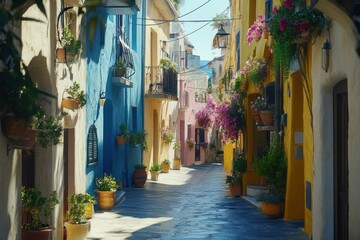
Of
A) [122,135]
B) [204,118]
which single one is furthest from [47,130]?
[204,118]

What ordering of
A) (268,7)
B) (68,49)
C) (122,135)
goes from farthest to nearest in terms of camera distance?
(122,135)
(268,7)
(68,49)

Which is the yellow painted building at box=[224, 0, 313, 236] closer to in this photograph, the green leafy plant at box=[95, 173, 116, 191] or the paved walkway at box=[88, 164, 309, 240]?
the paved walkway at box=[88, 164, 309, 240]

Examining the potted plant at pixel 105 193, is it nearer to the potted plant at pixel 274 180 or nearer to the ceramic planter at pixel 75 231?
the potted plant at pixel 274 180

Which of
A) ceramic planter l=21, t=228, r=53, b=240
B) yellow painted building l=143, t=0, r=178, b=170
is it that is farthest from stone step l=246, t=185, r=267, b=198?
ceramic planter l=21, t=228, r=53, b=240

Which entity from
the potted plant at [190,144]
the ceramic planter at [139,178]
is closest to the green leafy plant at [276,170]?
the ceramic planter at [139,178]

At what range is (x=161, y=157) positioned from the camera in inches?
1065

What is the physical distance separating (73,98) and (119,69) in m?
6.02

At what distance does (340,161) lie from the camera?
7863 millimetres

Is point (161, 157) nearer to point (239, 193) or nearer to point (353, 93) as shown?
point (239, 193)

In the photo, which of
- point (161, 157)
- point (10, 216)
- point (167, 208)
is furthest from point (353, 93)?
point (161, 157)

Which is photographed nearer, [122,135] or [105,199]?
[105,199]

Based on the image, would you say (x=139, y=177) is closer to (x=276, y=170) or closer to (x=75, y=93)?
(x=276, y=170)

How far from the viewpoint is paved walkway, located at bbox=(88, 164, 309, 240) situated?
10.4 m

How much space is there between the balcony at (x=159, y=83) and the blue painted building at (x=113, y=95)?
2.73 feet
